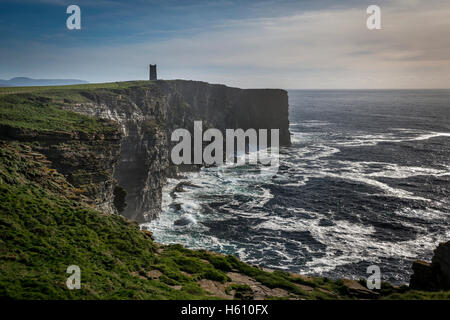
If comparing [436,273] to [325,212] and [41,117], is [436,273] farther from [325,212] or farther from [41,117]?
[41,117]

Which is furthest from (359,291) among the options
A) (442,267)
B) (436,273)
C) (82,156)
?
(82,156)

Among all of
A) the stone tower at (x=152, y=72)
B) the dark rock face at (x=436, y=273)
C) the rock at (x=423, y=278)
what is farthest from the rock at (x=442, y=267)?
→ the stone tower at (x=152, y=72)

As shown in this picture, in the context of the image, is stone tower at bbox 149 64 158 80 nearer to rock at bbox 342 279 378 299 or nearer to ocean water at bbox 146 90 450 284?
ocean water at bbox 146 90 450 284

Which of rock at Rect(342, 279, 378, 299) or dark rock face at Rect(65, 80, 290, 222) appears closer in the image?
rock at Rect(342, 279, 378, 299)

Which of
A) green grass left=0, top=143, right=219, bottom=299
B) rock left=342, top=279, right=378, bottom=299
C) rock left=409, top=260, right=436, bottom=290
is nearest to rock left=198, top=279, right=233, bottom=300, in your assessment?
green grass left=0, top=143, right=219, bottom=299

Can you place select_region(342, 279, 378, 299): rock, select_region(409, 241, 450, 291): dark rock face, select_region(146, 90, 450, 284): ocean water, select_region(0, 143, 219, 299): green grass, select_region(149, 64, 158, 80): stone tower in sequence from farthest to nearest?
select_region(149, 64, 158, 80): stone tower, select_region(146, 90, 450, 284): ocean water, select_region(342, 279, 378, 299): rock, select_region(409, 241, 450, 291): dark rock face, select_region(0, 143, 219, 299): green grass

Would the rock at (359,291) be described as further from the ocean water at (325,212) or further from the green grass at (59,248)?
the ocean water at (325,212)
